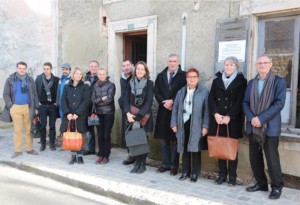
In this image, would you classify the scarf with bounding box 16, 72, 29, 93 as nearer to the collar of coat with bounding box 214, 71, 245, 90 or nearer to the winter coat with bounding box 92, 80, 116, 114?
the winter coat with bounding box 92, 80, 116, 114

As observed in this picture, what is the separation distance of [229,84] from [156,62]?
82.1 inches

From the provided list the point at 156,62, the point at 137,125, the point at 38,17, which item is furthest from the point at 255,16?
the point at 38,17

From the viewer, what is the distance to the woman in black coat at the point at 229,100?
477 centimetres

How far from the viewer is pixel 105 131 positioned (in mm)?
6070

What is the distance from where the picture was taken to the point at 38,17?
17.3 metres

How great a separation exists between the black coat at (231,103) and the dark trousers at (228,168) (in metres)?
0.43

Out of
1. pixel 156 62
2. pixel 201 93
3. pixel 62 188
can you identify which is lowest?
pixel 62 188

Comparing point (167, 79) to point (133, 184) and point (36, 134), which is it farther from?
point (36, 134)

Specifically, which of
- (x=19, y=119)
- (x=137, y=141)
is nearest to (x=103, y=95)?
(x=137, y=141)

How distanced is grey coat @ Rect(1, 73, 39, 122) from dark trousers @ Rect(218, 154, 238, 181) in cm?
384

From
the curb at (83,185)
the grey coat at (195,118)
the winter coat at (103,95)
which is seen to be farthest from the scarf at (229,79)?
the winter coat at (103,95)

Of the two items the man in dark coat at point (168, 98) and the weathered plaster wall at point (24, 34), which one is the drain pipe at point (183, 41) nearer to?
the man in dark coat at point (168, 98)

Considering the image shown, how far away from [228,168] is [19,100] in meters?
4.14

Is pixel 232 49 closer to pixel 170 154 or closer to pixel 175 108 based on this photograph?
pixel 175 108
